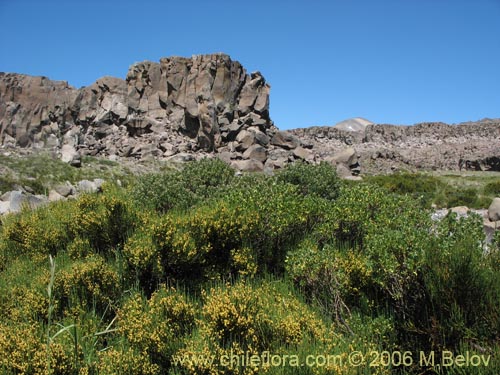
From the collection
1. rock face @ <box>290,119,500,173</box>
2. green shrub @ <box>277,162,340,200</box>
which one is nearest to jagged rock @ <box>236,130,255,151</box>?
rock face @ <box>290,119,500,173</box>

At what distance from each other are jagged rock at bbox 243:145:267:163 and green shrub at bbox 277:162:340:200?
23.6 m

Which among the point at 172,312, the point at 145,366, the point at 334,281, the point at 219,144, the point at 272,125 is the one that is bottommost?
the point at 145,366

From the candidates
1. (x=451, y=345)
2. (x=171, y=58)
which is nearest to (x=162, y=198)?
(x=451, y=345)

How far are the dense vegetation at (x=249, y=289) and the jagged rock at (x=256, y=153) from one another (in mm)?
27985

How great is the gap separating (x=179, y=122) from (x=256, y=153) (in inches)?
623

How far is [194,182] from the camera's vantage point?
10.0 metres

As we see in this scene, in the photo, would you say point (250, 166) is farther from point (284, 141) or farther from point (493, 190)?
point (493, 190)

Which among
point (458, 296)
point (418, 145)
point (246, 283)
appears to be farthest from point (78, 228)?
point (418, 145)

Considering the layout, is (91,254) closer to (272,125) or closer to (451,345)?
(451,345)

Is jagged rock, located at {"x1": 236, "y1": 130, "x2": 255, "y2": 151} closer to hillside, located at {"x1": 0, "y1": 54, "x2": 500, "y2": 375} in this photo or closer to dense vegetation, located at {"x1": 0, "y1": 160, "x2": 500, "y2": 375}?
hillside, located at {"x1": 0, "y1": 54, "x2": 500, "y2": 375}

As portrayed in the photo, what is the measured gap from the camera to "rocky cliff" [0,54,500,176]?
133ft

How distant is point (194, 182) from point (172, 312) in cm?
546

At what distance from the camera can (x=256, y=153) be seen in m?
35.6

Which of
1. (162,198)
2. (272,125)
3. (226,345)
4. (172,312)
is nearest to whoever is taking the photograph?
(226,345)
